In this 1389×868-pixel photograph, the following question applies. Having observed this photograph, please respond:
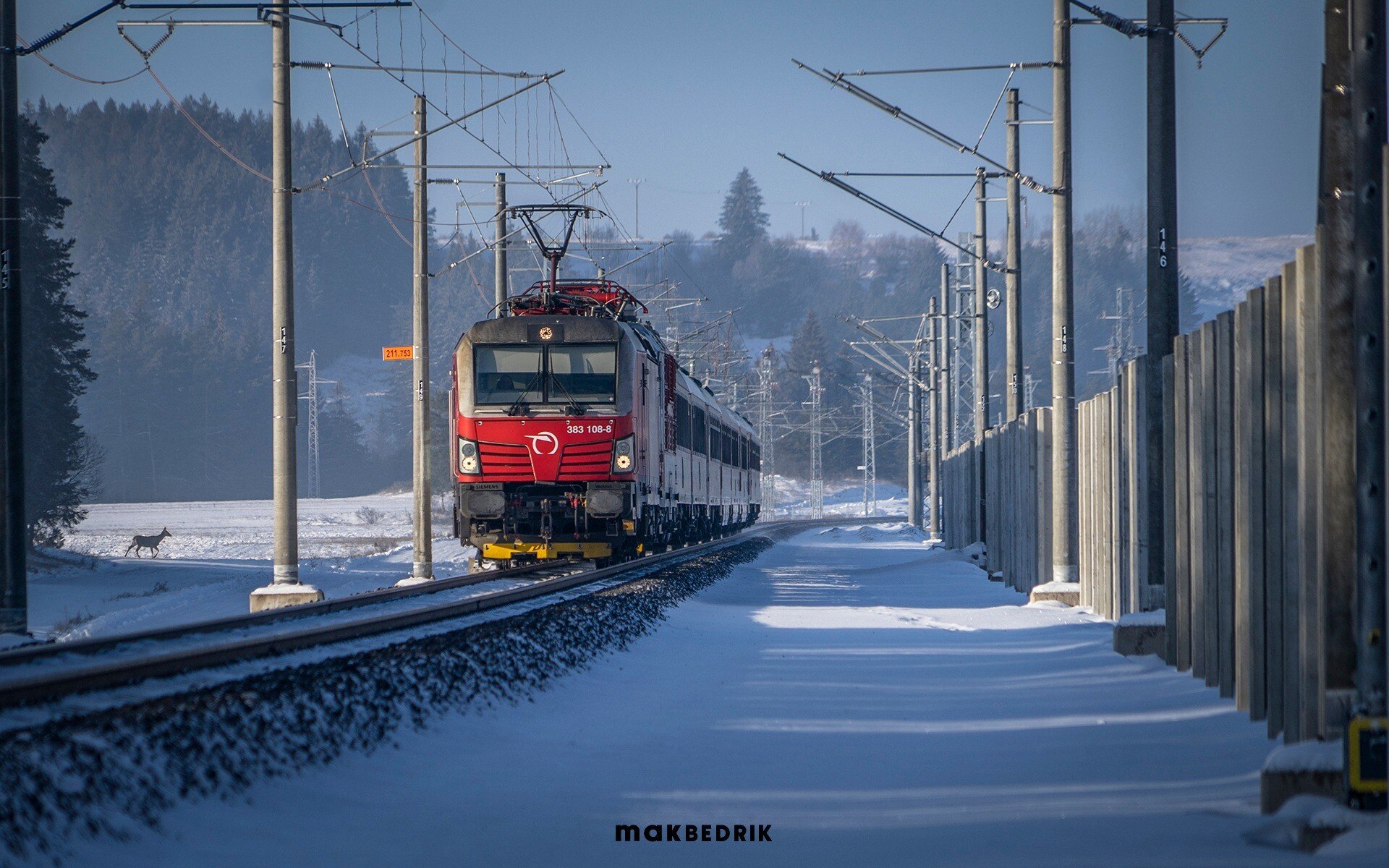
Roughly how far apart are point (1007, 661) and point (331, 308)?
638 ft

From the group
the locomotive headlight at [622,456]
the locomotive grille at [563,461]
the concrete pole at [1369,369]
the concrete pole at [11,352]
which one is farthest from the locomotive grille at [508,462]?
the concrete pole at [1369,369]

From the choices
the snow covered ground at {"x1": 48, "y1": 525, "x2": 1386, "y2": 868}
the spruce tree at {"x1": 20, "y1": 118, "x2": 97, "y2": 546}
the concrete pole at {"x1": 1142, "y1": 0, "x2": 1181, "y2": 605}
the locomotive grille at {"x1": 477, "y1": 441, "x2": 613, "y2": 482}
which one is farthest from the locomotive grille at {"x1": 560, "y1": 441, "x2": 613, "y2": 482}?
the spruce tree at {"x1": 20, "y1": 118, "x2": 97, "y2": 546}

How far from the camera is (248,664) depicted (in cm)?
884

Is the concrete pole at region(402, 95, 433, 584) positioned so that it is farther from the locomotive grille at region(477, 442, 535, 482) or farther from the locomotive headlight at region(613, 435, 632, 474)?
the locomotive headlight at region(613, 435, 632, 474)

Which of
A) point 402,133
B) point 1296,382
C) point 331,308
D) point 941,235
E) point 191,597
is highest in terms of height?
point 331,308

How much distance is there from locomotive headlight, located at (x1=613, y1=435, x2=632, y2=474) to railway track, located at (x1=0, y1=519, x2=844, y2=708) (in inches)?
58.1

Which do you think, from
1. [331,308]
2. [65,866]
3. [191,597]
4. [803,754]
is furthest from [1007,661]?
[331,308]

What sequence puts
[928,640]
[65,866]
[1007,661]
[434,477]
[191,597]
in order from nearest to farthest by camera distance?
[65,866] → [1007,661] → [928,640] → [191,597] → [434,477]

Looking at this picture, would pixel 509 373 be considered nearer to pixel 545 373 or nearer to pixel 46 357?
pixel 545 373

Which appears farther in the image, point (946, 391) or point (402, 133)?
point (946, 391)

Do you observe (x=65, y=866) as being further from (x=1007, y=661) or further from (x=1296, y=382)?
(x=1007, y=661)

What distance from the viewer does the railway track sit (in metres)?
7.78

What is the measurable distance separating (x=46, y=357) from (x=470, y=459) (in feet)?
87.1

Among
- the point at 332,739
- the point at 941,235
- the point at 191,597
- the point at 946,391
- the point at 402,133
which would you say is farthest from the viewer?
the point at 946,391
